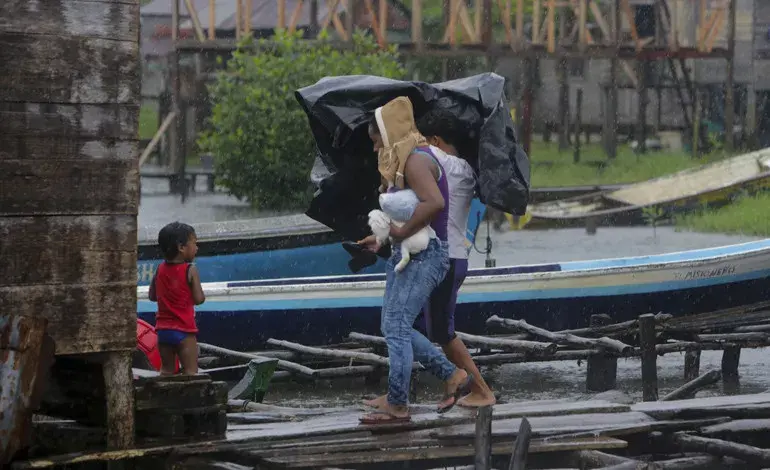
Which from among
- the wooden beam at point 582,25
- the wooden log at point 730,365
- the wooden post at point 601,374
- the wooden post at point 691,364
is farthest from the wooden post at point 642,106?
the wooden post at point 601,374

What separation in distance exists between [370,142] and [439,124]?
46cm

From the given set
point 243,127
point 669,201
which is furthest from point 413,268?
point 669,201

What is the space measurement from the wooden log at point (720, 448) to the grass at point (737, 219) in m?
19.8

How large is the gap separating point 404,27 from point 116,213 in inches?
1381

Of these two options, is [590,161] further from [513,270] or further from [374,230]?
[374,230]

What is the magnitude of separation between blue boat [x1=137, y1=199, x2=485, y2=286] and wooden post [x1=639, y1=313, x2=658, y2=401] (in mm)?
3679

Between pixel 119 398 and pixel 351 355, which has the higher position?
pixel 119 398

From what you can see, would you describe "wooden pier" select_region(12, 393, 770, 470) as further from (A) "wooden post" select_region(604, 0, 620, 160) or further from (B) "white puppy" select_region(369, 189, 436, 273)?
(A) "wooden post" select_region(604, 0, 620, 160)

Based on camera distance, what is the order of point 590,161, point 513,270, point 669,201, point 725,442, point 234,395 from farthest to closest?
point 590,161
point 669,201
point 513,270
point 234,395
point 725,442

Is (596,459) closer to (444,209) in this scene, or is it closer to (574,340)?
(444,209)

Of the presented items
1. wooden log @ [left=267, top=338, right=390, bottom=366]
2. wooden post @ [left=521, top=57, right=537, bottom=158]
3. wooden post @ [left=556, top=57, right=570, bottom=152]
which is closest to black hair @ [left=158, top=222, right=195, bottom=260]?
wooden log @ [left=267, top=338, right=390, bottom=366]

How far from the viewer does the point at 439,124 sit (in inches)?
305

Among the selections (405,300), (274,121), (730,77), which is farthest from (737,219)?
(405,300)

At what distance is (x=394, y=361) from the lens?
7.43 metres
